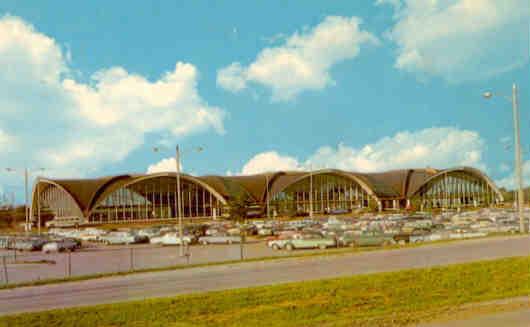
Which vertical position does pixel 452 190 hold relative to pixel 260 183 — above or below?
below

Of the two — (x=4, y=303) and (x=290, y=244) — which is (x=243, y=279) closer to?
(x=4, y=303)

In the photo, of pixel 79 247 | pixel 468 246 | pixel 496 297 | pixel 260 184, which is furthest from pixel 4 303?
pixel 260 184

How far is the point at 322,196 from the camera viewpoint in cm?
9881

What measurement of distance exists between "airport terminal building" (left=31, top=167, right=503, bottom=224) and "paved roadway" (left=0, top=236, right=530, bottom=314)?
50167 millimetres

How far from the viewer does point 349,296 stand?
13875mm

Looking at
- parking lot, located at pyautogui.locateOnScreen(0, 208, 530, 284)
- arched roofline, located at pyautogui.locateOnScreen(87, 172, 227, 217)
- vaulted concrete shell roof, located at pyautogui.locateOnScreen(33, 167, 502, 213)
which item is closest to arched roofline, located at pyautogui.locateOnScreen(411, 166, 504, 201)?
vaulted concrete shell roof, located at pyautogui.locateOnScreen(33, 167, 502, 213)

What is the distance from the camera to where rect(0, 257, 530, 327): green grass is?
38.9 ft

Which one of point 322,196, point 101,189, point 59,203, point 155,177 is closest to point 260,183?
point 322,196

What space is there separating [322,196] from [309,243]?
64.6m

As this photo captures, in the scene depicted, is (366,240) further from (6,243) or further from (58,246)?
(6,243)

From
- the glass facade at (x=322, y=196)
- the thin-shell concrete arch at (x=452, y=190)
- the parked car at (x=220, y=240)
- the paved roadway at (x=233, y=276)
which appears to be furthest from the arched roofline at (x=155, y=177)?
the paved roadway at (x=233, y=276)

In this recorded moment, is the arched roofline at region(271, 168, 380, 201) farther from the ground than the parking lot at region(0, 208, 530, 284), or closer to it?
farther from the ground

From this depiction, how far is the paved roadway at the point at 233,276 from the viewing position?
1594 cm

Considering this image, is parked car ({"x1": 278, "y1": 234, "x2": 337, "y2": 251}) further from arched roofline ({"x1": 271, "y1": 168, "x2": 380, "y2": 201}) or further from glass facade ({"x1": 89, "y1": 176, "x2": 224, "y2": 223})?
arched roofline ({"x1": 271, "y1": 168, "x2": 380, "y2": 201})
